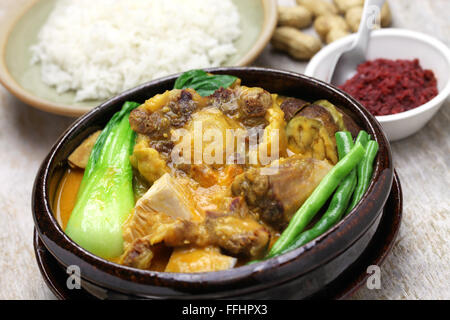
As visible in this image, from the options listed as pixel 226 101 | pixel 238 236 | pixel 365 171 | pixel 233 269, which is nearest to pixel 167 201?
pixel 238 236

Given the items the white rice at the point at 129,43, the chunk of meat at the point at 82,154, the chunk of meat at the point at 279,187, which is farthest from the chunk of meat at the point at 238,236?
the white rice at the point at 129,43

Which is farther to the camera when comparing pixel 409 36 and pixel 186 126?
pixel 409 36

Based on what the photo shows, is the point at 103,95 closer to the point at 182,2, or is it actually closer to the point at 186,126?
the point at 182,2

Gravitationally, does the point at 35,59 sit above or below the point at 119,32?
below

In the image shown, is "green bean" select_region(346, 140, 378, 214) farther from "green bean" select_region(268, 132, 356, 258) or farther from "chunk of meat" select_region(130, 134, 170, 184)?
"chunk of meat" select_region(130, 134, 170, 184)

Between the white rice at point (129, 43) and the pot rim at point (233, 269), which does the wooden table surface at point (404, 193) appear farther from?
the pot rim at point (233, 269)

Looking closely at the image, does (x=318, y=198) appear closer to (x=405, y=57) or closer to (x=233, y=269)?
(x=233, y=269)

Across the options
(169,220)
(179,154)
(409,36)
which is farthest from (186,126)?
(409,36)
